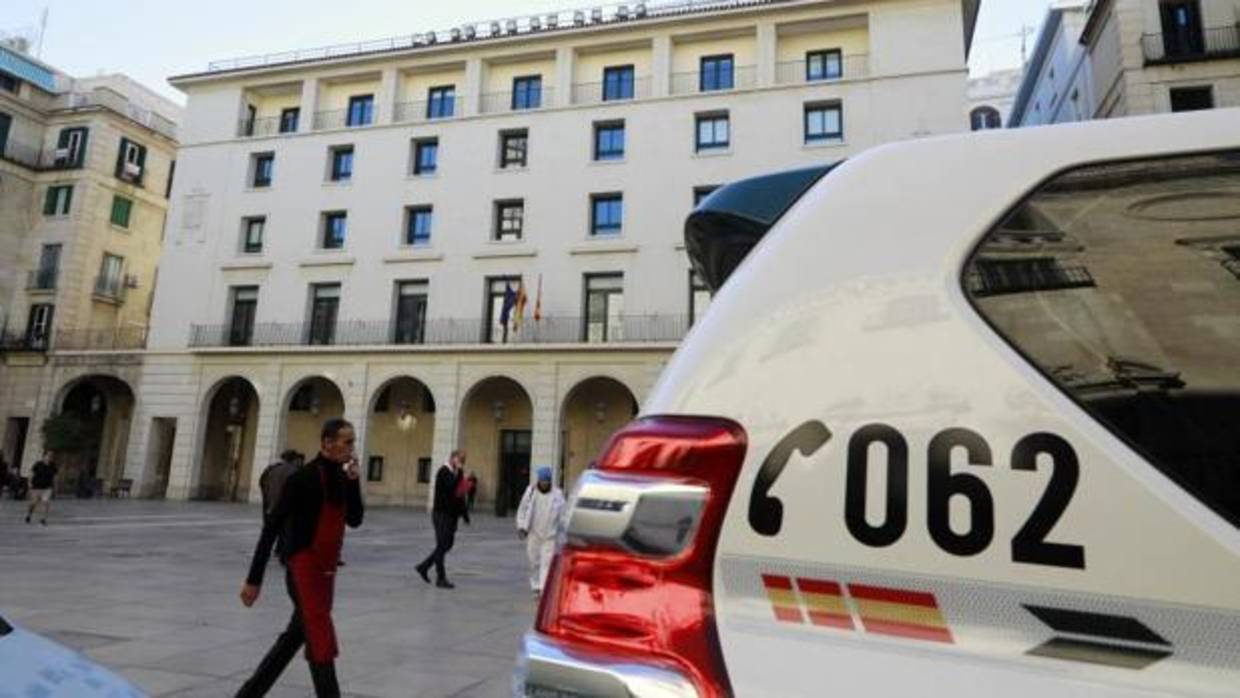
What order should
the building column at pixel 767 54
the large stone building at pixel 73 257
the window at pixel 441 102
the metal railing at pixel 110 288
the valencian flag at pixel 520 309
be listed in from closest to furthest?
1. the valencian flag at pixel 520 309
2. the building column at pixel 767 54
3. the window at pixel 441 102
4. the large stone building at pixel 73 257
5. the metal railing at pixel 110 288

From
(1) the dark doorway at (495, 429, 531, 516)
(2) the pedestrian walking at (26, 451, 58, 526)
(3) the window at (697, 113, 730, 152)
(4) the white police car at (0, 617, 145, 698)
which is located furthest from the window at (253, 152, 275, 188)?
(4) the white police car at (0, 617, 145, 698)

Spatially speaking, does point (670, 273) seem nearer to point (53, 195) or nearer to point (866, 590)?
point (866, 590)

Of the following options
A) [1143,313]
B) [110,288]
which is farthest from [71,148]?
[1143,313]

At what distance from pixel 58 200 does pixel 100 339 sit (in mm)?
6892

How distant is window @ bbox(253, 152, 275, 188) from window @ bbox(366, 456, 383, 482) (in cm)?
1211

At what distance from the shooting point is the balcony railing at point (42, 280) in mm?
33875

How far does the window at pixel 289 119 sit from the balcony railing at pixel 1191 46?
30.9 m

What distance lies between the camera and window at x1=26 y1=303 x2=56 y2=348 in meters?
32.9

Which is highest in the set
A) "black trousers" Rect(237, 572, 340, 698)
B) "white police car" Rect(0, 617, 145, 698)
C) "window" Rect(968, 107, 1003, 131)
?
"window" Rect(968, 107, 1003, 131)

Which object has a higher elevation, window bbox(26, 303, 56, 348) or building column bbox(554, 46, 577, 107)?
building column bbox(554, 46, 577, 107)

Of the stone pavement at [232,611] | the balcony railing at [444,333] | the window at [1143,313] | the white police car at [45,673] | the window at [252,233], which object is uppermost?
the window at [252,233]

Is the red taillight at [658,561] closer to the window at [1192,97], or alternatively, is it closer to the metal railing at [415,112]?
the window at [1192,97]

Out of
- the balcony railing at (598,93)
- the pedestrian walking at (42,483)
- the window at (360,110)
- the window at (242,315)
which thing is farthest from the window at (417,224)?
the pedestrian walking at (42,483)

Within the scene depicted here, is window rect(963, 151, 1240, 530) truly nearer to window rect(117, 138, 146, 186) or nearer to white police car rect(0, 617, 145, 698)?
white police car rect(0, 617, 145, 698)
